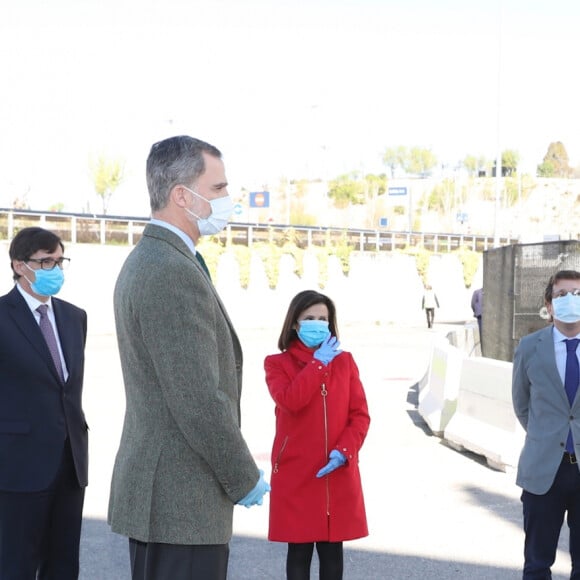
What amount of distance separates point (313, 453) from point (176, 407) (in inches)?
79.1

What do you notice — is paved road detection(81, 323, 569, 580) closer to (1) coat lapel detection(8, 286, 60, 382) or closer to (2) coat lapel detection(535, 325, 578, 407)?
(2) coat lapel detection(535, 325, 578, 407)

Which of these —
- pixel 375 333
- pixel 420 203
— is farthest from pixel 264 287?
pixel 420 203

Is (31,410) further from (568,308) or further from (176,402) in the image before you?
(568,308)

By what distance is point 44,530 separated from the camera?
13.8ft

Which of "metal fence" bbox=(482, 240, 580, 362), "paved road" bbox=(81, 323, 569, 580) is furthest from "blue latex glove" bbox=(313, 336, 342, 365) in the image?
"metal fence" bbox=(482, 240, 580, 362)

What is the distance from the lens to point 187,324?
265cm

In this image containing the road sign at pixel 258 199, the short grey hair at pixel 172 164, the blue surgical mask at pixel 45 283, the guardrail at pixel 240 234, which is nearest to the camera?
the short grey hair at pixel 172 164

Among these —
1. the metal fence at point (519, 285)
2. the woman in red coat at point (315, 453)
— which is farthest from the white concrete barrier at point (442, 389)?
the woman in red coat at point (315, 453)

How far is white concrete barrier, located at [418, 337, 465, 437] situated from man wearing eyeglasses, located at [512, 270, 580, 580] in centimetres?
527

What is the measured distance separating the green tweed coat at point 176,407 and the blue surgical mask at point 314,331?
1842 mm

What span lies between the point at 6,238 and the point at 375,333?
537 inches

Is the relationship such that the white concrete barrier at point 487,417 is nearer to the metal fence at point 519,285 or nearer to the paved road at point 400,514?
the paved road at point 400,514

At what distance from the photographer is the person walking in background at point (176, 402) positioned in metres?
2.65

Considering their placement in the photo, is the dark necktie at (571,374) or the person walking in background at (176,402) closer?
the person walking in background at (176,402)
